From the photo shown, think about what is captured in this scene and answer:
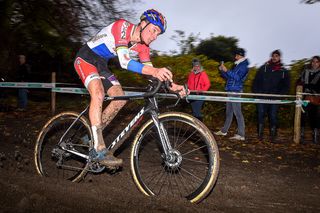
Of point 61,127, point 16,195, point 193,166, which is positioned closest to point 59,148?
point 61,127

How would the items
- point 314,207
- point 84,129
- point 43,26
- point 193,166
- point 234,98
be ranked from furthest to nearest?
1. point 43,26
2. point 234,98
3. point 193,166
4. point 84,129
5. point 314,207

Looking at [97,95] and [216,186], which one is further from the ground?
[97,95]

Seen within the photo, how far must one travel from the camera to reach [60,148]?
534cm

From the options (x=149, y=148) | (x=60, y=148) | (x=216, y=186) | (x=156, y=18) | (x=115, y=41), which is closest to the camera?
(x=156, y=18)

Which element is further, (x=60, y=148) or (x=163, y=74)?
(x=60, y=148)

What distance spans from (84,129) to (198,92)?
5566 millimetres

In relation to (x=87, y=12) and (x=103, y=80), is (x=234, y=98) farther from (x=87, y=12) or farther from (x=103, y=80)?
(x=87, y=12)

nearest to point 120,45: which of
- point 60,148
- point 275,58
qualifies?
point 60,148

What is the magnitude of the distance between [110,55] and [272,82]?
5778mm

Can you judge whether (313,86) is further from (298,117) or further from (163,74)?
(163,74)

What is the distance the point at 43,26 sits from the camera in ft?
46.8

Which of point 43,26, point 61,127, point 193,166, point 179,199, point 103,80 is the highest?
point 43,26

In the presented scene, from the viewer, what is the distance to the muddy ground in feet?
12.4

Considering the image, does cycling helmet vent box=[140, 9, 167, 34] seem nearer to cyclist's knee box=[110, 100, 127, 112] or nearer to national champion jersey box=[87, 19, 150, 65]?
national champion jersey box=[87, 19, 150, 65]
